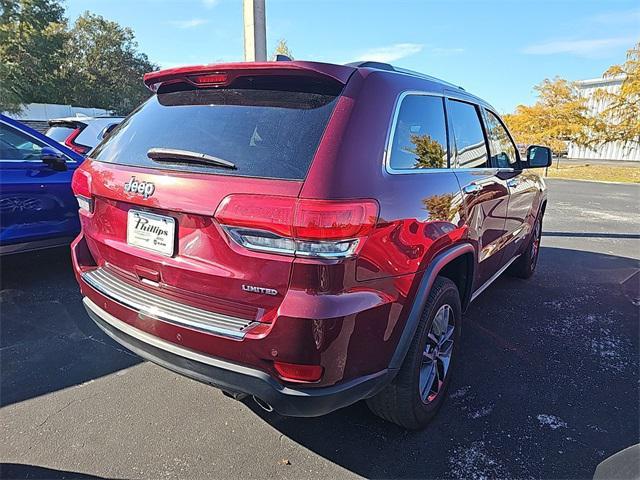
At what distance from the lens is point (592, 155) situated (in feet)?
128

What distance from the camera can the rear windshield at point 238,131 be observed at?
70.7 inches

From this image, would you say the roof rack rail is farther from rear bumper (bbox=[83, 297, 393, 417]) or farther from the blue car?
the blue car

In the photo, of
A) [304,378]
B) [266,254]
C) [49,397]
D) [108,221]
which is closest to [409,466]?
[304,378]

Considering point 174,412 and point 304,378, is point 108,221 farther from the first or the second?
point 304,378

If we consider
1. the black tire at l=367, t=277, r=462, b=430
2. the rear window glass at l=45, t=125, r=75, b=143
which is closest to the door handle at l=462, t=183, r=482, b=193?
the black tire at l=367, t=277, r=462, b=430

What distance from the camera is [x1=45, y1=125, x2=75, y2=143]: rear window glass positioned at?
7565mm

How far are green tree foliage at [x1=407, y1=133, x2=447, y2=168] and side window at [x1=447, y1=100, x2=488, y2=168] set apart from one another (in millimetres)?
267

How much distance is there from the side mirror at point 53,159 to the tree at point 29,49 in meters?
29.7

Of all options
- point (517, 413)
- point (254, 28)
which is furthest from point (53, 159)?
point (517, 413)

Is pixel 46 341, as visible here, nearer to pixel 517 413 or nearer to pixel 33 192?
pixel 33 192

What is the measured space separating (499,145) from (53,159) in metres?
4.23

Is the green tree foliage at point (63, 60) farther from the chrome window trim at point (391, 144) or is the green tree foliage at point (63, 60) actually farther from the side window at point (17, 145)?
the chrome window trim at point (391, 144)

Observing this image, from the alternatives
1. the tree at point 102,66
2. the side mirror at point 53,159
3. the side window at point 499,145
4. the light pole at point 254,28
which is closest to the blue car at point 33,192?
the side mirror at point 53,159

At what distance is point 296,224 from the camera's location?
1626mm
